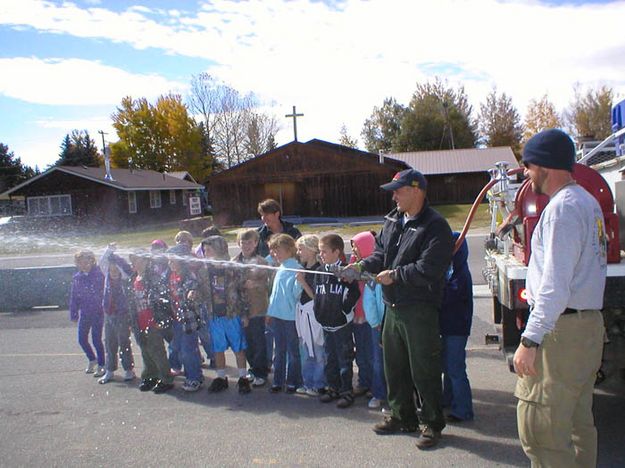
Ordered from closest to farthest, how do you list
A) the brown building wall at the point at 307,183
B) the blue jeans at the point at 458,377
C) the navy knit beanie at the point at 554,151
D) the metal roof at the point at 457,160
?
the navy knit beanie at the point at 554,151
the blue jeans at the point at 458,377
the brown building wall at the point at 307,183
the metal roof at the point at 457,160

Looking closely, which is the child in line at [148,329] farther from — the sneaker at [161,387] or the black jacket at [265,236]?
the black jacket at [265,236]

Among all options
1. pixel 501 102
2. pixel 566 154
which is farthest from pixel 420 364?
pixel 501 102

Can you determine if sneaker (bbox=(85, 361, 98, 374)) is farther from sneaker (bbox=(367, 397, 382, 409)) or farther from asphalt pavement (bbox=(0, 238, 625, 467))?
sneaker (bbox=(367, 397, 382, 409))

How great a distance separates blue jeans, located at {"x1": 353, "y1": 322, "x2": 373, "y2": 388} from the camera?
16.8ft

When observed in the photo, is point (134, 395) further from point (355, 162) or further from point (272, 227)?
point (355, 162)

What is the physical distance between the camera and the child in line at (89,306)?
20.5ft

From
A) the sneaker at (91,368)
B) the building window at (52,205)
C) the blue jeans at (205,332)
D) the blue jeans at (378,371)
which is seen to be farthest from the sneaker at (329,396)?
the building window at (52,205)

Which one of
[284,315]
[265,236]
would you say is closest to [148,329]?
[284,315]

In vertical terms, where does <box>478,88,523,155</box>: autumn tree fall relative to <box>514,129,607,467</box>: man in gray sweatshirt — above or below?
above

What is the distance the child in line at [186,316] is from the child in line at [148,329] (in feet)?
0.62

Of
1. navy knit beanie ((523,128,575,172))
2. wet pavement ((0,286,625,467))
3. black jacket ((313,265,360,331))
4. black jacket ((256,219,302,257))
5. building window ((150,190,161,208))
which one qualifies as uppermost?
building window ((150,190,161,208))

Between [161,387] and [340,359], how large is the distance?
1911 mm

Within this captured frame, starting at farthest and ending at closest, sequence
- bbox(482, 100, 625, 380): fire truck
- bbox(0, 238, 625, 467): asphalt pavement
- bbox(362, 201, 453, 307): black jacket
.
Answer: bbox(0, 238, 625, 467): asphalt pavement → bbox(362, 201, 453, 307): black jacket → bbox(482, 100, 625, 380): fire truck

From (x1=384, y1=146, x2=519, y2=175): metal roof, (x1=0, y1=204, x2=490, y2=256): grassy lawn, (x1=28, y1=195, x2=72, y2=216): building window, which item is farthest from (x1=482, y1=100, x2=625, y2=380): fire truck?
(x1=28, y1=195, x2=72, y2=216): building window
